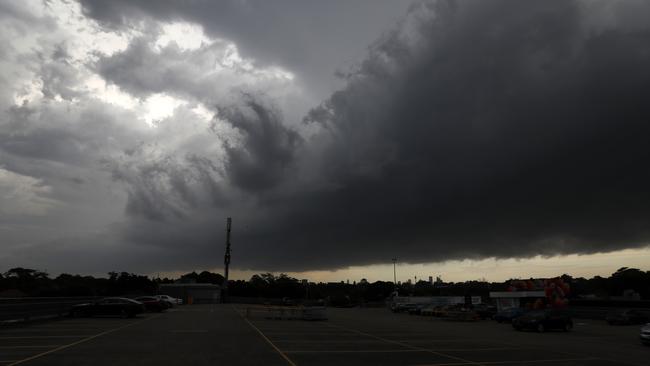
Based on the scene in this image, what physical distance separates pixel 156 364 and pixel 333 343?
9645 millimetres

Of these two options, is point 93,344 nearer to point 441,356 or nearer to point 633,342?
point 441,356

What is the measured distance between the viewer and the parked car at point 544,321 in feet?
110

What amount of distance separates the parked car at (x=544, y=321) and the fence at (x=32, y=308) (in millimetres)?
32589

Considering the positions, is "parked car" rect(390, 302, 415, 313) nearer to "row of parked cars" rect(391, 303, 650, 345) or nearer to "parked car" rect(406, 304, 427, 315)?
"row of parked cars" rect(391, 303, 650, 345)

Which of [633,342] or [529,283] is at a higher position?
[529,283]

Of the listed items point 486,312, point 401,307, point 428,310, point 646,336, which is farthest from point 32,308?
point 401,307

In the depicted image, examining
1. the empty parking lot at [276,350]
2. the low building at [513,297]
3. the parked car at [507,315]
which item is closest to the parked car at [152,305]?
the empty parking lot at [276,350]

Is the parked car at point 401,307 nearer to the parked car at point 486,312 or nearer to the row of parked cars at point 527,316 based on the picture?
the row of parked cars at point 527,316

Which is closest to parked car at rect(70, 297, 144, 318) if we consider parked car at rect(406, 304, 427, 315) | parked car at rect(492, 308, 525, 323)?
parked car at rect(492, 308, 525, 323)

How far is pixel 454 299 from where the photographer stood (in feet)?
221

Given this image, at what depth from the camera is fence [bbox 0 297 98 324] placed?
2927 centimetres

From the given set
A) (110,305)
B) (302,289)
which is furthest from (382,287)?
(110,305)

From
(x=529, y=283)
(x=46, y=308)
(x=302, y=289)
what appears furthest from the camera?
(x=302, y=289)

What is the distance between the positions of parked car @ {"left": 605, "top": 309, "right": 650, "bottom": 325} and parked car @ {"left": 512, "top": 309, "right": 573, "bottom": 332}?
12.6 meters
